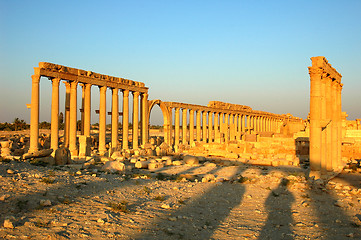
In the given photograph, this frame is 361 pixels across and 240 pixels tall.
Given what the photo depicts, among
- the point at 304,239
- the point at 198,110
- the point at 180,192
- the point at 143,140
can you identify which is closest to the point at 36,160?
the point at 180,192

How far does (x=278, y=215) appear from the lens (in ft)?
32.2

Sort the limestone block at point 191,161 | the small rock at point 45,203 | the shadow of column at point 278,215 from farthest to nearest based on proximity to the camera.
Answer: the limestone block at point 191,161
the small rock at point 45,203
the shadow of column at point 278,215

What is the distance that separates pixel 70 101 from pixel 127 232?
74.3 ft

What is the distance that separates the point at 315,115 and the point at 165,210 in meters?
10.6

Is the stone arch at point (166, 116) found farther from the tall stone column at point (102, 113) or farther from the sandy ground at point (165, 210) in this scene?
the sandy ground at point (165, 210)

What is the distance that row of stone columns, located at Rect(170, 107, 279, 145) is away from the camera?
44562 millimetres

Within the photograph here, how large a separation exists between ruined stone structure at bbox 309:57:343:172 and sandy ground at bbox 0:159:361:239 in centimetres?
348

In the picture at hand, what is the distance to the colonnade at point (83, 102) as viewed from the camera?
81.7 feet

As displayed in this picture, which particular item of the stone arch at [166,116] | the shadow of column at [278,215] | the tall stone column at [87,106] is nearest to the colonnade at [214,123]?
the stone arch at [166,116]

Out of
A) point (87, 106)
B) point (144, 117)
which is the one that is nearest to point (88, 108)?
point (87, 106)

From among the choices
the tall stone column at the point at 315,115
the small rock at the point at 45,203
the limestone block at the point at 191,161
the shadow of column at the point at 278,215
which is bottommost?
the limestone block at the point at 191,161

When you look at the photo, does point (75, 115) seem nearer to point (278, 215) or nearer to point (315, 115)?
point (315, 115)

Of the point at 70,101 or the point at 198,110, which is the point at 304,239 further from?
the point at 198,110

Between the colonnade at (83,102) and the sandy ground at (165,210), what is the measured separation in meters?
13.5
